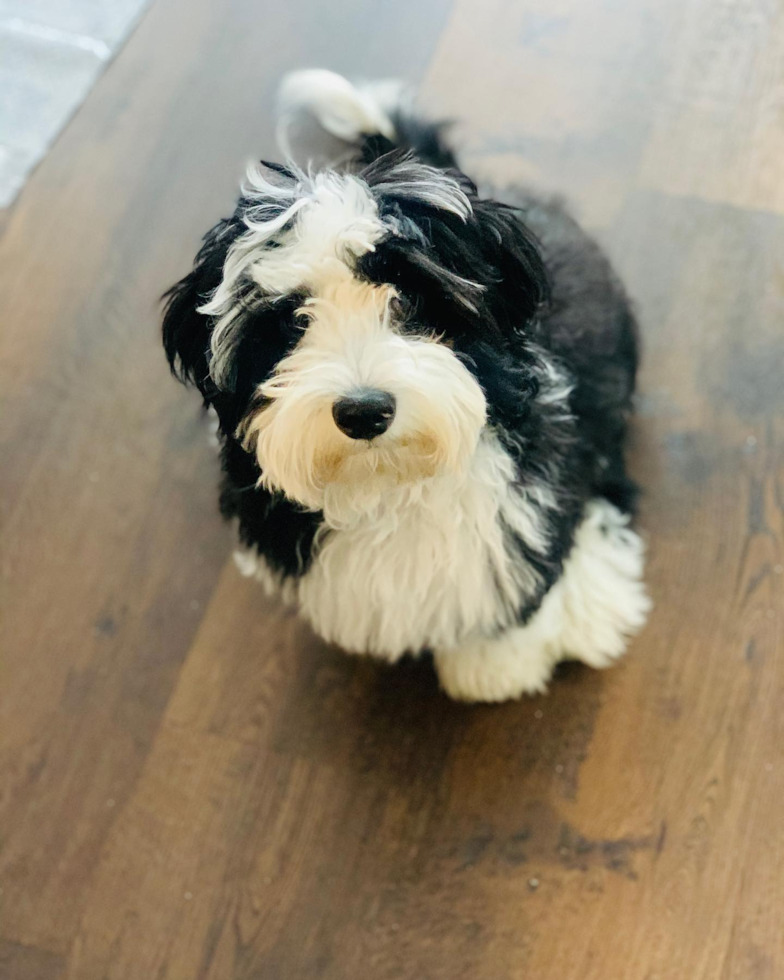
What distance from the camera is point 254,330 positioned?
0.97m

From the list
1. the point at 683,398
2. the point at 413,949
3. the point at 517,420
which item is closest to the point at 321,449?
the point at 517,420

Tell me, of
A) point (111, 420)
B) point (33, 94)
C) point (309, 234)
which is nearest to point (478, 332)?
point (309, 234)

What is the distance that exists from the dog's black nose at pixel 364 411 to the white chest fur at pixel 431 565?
0.62ft

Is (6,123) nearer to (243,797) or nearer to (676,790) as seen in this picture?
(243,797)

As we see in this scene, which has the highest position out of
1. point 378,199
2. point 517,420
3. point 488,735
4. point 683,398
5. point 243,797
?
point 378,199

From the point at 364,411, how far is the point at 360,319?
11 centimetres

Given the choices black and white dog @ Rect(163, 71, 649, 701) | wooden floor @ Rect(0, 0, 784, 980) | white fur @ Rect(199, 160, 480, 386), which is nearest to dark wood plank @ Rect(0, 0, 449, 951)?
wooden floor @ Rect(0, 0, 784, 980)

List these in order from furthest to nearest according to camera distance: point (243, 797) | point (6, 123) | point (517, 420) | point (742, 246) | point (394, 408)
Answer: point (6, 123)
point (742, 246)
point (243, 797)
point (517, 420)
point (394, 408)

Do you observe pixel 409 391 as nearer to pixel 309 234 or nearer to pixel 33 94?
pixel 309 234

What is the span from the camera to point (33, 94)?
220 cm

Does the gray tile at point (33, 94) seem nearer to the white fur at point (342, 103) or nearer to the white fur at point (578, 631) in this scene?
the white fur at point (342, 103)

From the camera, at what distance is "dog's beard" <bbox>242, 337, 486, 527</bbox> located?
90cm

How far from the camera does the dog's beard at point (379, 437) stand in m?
0.90

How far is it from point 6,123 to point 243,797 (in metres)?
1.71
